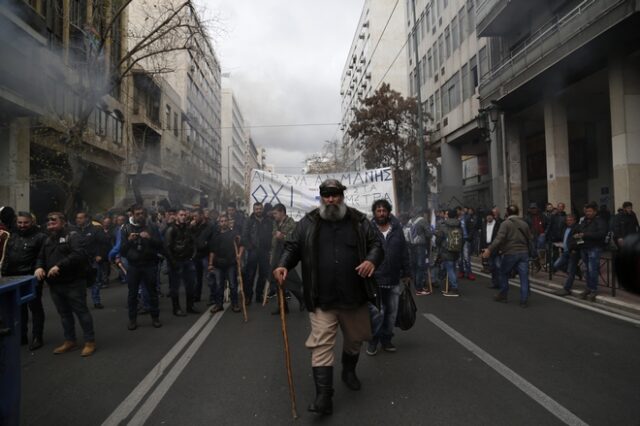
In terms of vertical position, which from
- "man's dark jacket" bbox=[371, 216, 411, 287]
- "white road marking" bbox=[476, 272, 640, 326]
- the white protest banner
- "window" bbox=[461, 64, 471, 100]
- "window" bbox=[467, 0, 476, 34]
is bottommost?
"white road marking" bbox=[476, 272, 640, 326]

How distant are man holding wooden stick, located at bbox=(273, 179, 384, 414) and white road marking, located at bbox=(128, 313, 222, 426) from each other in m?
1.34

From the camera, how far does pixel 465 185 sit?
2905cm

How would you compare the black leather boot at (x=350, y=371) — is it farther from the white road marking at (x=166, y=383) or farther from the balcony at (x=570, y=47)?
the balcony at (x=570, y=47)

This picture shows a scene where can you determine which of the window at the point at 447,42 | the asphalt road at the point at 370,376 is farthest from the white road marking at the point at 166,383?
the window at the point at 447,42

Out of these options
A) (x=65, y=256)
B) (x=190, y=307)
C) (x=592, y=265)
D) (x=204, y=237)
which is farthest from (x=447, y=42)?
(x=65, y=256)

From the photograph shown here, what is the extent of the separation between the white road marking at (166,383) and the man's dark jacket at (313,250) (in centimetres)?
148

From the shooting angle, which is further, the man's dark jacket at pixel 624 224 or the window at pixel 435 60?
the window at pixel 435 60

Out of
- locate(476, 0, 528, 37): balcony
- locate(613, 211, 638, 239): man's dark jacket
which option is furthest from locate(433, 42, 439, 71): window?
locate(613, 211, 638, 239): man's dark jacket

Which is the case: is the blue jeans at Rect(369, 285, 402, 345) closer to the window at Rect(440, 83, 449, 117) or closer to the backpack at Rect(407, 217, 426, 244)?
the backpack at Rect(407, 217, 426, 244)

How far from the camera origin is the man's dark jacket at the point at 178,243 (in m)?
7.09

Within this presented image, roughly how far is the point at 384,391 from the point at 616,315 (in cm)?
473

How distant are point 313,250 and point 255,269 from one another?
481cm

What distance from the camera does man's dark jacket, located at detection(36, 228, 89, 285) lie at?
5031 mm

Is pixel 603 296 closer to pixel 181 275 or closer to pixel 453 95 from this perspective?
pixel 181 275
